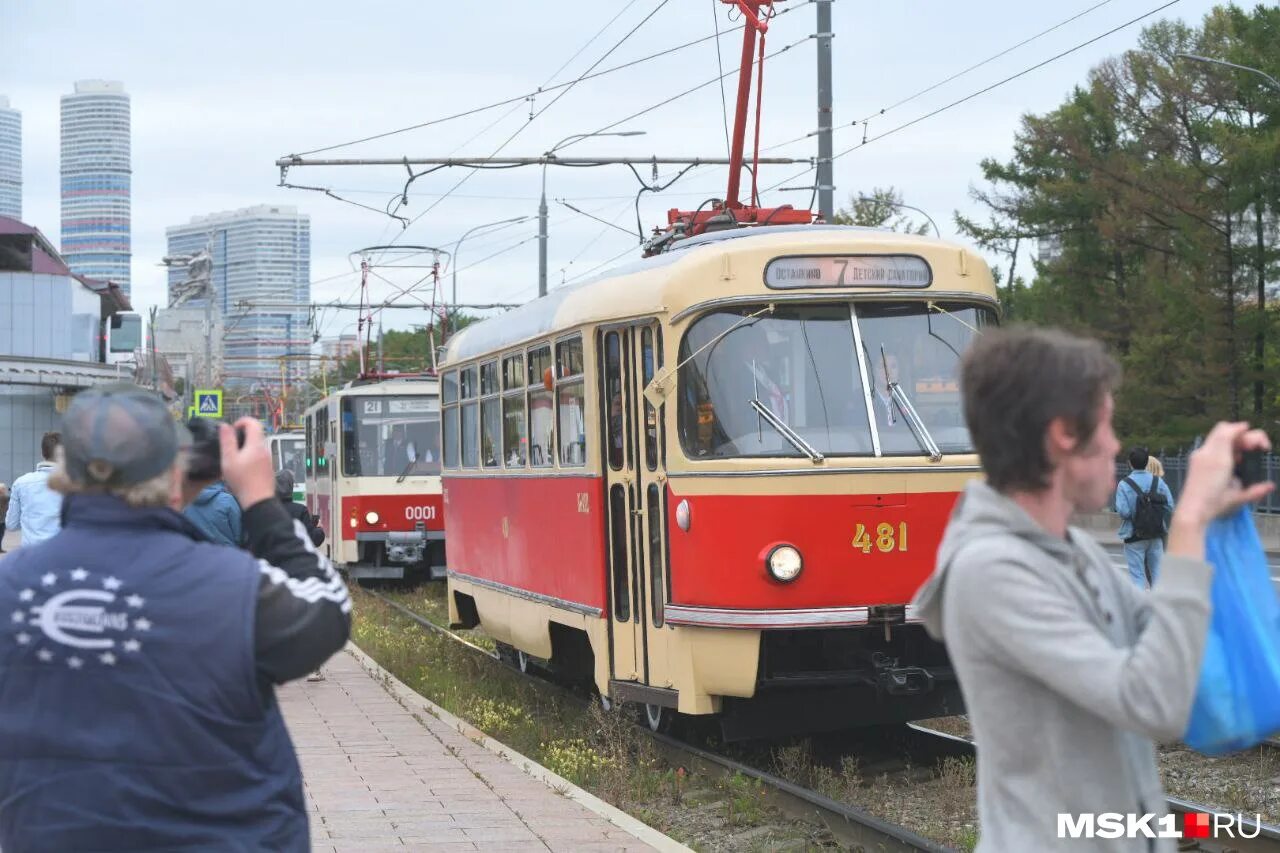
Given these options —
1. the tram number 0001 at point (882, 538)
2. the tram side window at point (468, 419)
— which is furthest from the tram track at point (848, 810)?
the tram side window at point (468, 419)

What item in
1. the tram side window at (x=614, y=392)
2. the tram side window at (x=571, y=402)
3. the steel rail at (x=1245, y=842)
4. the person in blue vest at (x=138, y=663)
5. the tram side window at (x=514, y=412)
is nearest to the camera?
the person in blue vest at (x=138, y=663)

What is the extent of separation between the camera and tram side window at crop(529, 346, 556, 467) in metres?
12.1

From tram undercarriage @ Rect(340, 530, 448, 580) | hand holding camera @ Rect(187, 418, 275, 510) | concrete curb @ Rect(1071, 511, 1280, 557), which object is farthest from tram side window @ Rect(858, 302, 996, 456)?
concrete curb @ Rect(1071, 511, 1280, 557)

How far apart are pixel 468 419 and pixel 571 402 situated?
367 centimetres

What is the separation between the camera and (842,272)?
10125 mm

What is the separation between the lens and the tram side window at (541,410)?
1207cm

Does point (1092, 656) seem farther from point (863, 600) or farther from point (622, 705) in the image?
point (622, 705)

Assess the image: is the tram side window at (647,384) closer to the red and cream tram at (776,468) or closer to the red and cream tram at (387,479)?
the red and cream tram at (776,468)

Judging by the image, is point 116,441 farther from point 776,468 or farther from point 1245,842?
point 776,468

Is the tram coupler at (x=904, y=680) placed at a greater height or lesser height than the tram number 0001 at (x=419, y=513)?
lesser

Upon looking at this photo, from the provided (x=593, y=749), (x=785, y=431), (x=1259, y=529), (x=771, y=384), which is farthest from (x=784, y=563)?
(x=1259, y=529)

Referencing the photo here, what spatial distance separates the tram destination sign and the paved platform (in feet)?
9.48

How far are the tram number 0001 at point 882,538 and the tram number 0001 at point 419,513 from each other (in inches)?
621

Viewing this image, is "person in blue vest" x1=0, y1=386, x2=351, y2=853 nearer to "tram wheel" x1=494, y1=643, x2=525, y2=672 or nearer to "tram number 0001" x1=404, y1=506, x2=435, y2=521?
"tram wheel" x1=494, y1=643, x2=525, y2=672
